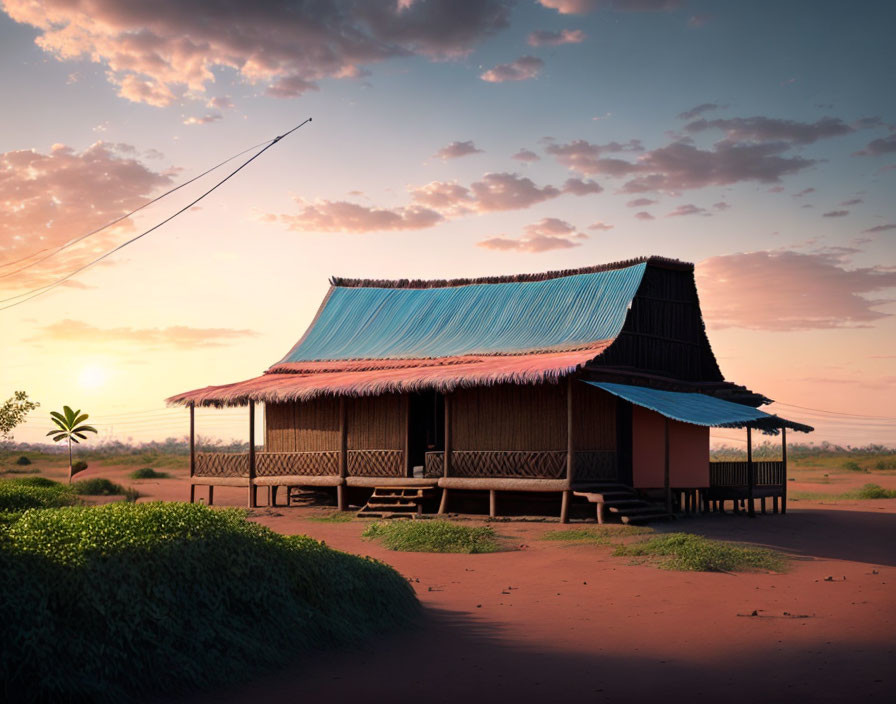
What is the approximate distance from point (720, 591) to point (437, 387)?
996cm

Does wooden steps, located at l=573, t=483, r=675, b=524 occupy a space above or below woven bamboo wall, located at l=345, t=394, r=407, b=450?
below

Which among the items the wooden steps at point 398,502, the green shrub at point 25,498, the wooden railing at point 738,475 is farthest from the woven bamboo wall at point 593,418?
the green shrub at point 25,498

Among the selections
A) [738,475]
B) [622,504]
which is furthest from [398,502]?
[738,475]

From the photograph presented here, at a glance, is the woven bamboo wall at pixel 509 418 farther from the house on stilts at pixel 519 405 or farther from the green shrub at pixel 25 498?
the green shrub at pixel 25 498

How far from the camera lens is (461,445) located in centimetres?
2264

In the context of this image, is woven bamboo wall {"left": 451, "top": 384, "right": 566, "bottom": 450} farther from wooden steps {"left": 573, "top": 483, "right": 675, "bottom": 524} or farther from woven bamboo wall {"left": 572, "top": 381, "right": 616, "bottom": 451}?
wooden steps {"left": 573, "top": 483, "right": 675, "bottom": 524}

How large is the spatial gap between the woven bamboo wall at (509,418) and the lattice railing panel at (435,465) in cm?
45

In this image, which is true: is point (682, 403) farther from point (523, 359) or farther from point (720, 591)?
point (720, 591)

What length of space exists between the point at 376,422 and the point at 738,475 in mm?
9520

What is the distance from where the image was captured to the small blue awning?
19766mm

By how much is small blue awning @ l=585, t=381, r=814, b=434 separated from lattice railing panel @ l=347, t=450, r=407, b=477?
552 centimetres

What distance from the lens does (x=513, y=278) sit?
2766 centimetres

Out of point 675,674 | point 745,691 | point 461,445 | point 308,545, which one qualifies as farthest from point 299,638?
point 461,445

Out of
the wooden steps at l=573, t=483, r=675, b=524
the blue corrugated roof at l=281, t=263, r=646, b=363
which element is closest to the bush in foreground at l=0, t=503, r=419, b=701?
the wooden steps at l=573, t=483, r=675, b=524
